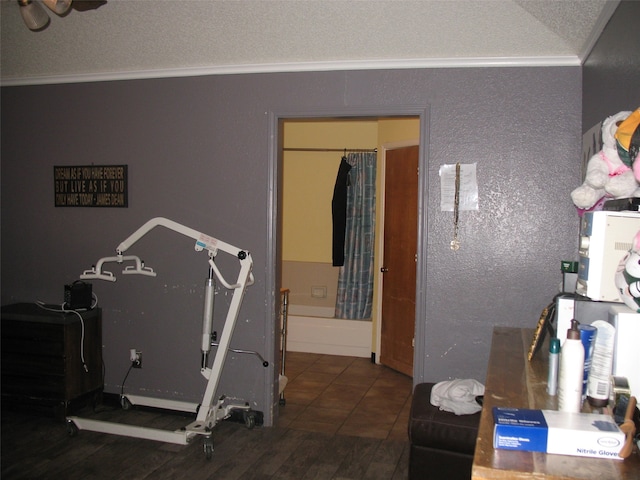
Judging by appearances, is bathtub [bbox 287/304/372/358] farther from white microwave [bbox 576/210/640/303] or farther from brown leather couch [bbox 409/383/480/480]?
white microwave [bbox 576/210/640/303]

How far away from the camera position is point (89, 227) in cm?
410

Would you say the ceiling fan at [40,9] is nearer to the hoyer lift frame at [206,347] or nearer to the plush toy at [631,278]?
the hoyer lift frame at [206,347]

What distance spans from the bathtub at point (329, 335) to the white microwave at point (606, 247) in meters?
3.86

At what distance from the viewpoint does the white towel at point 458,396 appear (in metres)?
2.73

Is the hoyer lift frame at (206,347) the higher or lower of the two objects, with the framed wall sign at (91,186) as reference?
lower

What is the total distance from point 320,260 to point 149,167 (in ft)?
9.14

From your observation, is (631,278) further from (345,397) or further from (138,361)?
(138,361)

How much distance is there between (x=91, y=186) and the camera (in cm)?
406

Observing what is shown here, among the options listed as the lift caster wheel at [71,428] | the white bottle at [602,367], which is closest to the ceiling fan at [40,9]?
the white bottle at [602,367]

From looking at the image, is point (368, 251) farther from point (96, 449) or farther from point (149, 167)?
point (96, 449)

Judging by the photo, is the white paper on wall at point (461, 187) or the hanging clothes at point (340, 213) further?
the hanging clothes at point (340, 213)

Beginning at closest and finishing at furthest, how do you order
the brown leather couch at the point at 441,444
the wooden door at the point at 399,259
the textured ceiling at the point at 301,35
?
1. the brown leather couch at the point at 441,444
2. the textured ceiling at the point at 301,35
3. the wooden door at the point at 399,259

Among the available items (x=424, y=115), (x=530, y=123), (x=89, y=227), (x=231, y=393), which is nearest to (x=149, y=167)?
(x=89, y=227)

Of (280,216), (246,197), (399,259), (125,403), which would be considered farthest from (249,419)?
(399,259)
